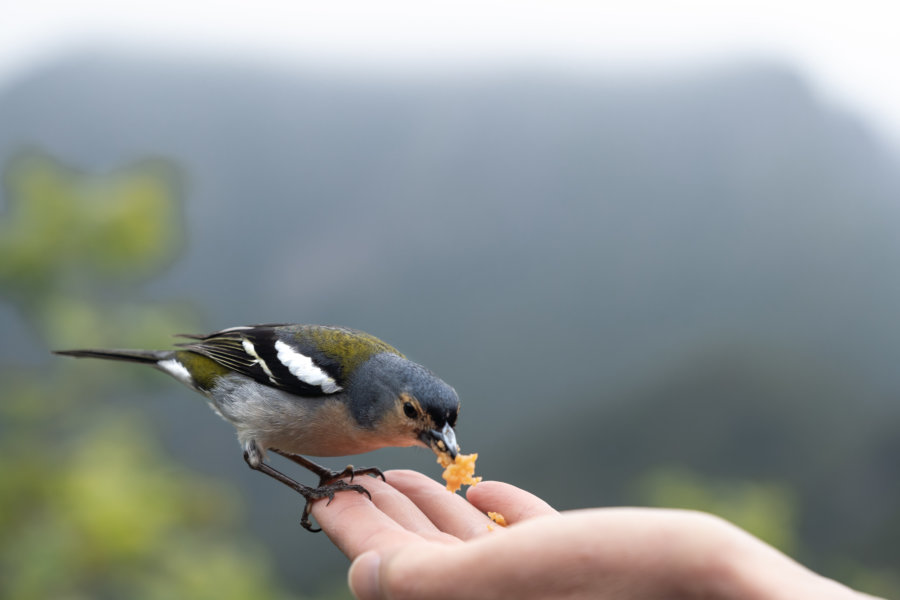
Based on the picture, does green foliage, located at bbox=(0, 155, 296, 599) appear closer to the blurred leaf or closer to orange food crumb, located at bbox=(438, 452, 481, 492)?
the blurred leaf

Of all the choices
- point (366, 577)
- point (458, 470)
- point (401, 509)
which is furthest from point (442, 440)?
point (366, 577)

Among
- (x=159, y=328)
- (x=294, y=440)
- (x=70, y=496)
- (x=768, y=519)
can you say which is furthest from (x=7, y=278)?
(x=768, y=519)

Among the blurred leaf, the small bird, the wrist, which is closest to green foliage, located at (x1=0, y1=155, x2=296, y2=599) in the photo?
the blurred leaf

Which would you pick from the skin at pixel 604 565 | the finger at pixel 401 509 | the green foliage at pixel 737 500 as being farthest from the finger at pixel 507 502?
the green foliage at pixel 737 500

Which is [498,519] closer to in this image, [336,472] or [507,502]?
[507,502]

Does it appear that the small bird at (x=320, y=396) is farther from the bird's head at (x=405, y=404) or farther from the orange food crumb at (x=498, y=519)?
the orange food crumb at (x=498, y=519)

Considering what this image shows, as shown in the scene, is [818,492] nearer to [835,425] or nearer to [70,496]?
[835,425]
